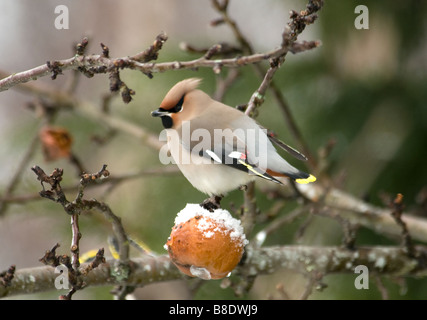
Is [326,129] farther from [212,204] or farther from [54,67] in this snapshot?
[54,67]

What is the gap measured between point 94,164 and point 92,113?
114 cm

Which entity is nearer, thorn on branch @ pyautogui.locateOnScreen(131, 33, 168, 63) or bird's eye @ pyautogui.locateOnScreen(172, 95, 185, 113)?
thorn on branch @ pyautogui.locateOnScreen(131, 33, 168, 63)

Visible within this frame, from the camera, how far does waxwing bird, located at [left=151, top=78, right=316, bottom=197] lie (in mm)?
995

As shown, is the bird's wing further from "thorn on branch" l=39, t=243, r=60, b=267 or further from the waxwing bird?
"thorn on branch" l=39, t=243, r=60, b=267

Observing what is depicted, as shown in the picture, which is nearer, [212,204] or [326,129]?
[212,204]

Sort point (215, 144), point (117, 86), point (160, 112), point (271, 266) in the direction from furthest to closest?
point (271, 266), point (215, 144), point (160, 112), point (117, 86)

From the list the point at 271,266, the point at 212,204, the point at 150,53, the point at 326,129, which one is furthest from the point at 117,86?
the point at 326,129

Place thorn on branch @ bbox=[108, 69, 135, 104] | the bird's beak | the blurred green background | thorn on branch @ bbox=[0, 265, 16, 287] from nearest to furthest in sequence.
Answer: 1. thorn on branch @ bbox=[108, 69, 135, 104]
2. the bird's beak
3. thorn on branch @ bbox=[0, 265, 16, 287]
4. the blurred green background

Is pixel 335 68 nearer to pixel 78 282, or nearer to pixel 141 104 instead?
pixel 141 104

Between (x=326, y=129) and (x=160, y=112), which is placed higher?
(x=326, y=129)

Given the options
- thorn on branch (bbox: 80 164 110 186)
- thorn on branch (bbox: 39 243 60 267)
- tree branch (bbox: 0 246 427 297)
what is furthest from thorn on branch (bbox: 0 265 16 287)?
thorn on branch (bbox: 80 164 110 186)

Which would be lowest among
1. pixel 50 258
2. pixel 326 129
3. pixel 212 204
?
pixel 50 258

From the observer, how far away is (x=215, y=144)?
1052mm

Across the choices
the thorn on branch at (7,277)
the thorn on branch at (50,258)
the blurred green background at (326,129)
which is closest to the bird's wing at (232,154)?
the thorn on branch at (50,258)
